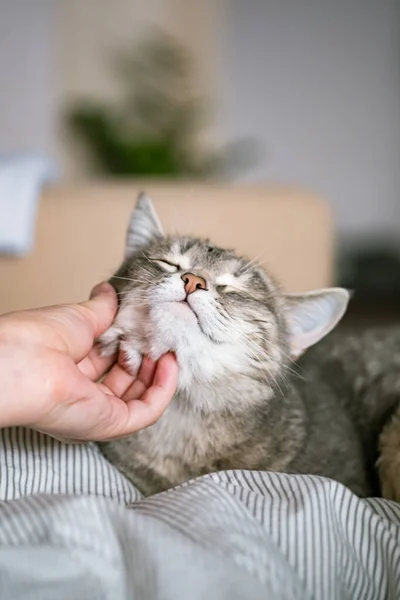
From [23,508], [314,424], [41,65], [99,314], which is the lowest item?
[314,424]

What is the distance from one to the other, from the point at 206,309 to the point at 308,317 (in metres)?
0.30

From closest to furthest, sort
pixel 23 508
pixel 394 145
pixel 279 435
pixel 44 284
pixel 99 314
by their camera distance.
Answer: pixel 23 508, pixel 99 314, pixel 279 435, pixel 44 284, pixel 394 145

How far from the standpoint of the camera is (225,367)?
1.10 meters

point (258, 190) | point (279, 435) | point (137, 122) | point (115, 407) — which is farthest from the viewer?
point (137, 122)

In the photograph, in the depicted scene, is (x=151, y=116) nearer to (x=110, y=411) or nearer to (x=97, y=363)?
(x=97, y=363)

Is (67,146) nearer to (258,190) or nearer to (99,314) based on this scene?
(258,190)

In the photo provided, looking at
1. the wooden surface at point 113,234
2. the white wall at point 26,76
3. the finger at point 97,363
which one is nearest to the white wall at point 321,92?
the white wall at point 26,76

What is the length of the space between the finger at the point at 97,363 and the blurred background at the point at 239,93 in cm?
320

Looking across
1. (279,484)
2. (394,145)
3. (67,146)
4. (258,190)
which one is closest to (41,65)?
(67,146)

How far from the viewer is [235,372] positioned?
44.0 inches

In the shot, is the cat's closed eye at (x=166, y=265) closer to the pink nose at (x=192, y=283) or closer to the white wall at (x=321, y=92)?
the pink nose at (x=192, y=283)

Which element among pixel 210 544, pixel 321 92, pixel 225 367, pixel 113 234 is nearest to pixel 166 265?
pixel 225 367

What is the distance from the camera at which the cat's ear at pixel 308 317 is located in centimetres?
126

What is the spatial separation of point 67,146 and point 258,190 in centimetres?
282
